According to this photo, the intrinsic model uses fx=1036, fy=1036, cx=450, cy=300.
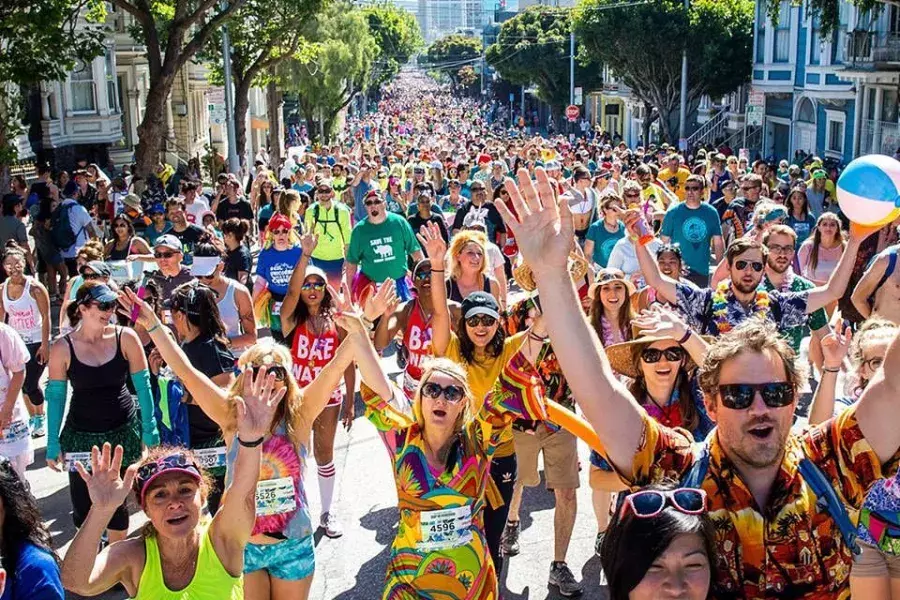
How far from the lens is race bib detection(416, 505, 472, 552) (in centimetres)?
404

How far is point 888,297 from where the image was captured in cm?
672

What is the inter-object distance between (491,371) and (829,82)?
29.2 m

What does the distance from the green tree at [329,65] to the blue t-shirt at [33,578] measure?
36.8 meters

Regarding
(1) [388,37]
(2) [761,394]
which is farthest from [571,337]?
(1) [388,37]

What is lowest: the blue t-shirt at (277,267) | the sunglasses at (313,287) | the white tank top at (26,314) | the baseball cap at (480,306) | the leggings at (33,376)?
the leggings at (33,376)

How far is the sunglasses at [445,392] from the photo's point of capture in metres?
4.19

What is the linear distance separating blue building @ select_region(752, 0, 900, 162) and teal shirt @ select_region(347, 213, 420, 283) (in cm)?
1456

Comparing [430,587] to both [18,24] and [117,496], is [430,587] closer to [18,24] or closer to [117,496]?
[117,496]

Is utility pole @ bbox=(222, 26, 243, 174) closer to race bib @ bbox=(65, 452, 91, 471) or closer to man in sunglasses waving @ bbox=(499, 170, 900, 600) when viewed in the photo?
race bib @ bbox=(65, 452, 91, 471)

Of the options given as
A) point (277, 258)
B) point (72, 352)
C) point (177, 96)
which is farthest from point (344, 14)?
point (72, 352)

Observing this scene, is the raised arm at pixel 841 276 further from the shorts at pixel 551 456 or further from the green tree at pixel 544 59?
the green tree at pixel 544 59

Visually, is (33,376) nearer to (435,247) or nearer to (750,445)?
(435,247)

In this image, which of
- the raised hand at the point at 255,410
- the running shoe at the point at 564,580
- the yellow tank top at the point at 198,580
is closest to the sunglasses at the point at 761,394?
the raised hand at the point at 255,410

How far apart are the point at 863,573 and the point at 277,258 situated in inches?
242
